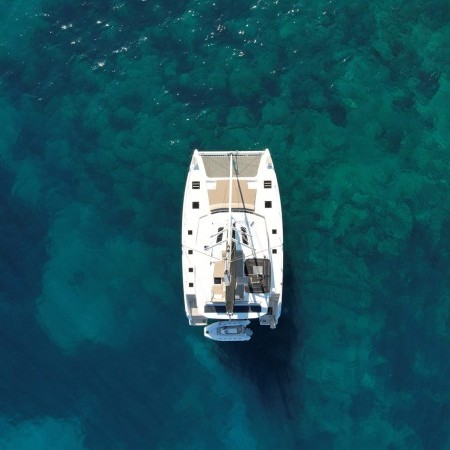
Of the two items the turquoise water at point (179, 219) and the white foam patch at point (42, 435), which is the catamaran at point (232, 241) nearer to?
the turquoise water at point (179, 219)

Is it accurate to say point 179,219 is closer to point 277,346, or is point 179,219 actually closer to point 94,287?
point 94,287

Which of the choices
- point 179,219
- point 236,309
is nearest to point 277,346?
point 236,309

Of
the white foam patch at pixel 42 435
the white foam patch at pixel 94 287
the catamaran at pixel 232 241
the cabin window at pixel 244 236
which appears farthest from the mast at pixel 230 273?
the white foam patch at pixel 42 435

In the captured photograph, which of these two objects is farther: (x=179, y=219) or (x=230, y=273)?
(x=179, y=219)

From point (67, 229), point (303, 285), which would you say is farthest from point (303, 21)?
point (67, 229)

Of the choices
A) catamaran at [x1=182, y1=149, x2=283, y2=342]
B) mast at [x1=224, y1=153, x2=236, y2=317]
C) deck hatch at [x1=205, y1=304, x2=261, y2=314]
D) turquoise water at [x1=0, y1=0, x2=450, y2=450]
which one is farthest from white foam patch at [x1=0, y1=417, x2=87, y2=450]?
mast at [x1=224, y1=153, x2=236, y2=317]
